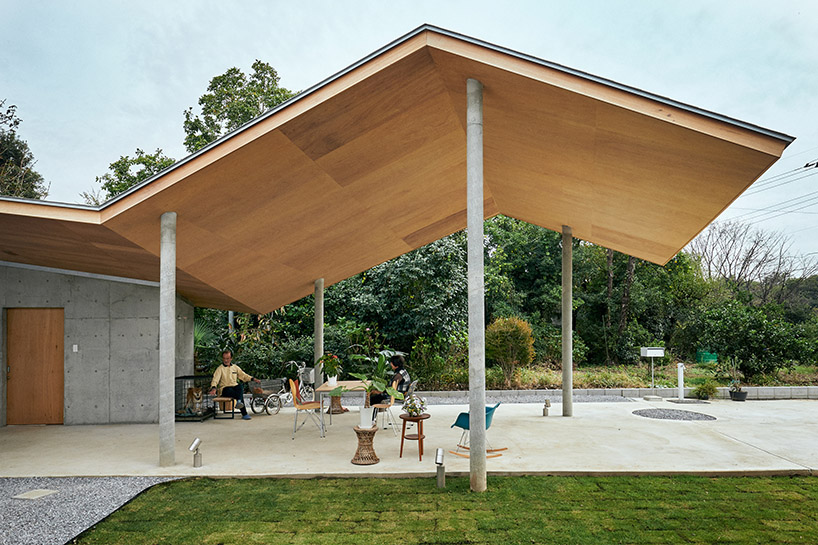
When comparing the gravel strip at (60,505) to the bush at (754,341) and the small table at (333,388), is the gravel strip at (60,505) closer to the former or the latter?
the small table at (333,388)

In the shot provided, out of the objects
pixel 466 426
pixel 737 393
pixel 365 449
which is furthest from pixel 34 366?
pixel 737 393

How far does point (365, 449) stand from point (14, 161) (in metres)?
22.4

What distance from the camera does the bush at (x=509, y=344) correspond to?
1316 cm

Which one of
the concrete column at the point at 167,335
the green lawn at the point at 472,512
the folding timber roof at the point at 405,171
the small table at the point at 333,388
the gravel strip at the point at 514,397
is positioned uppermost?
the folding timber roof at the point at 405,171

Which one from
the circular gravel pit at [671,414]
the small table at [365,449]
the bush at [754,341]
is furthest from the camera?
the bush at [754,341]

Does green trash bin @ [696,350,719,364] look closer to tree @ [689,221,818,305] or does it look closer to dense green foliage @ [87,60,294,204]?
tree @ [689,221,818,305]

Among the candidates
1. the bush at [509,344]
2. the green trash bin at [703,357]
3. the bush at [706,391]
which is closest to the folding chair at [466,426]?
the bush at [509,344]

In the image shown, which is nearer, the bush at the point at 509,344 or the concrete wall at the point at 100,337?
the concrete wall at the point at 100,337

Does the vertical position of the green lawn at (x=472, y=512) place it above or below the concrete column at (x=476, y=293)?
below

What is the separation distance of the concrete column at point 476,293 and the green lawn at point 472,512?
40 centimetres

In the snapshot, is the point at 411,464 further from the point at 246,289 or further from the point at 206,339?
the point at 206,339

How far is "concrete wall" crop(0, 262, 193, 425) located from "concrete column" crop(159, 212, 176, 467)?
3382mm

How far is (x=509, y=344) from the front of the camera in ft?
43.3

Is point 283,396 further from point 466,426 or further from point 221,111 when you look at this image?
point 221,111
